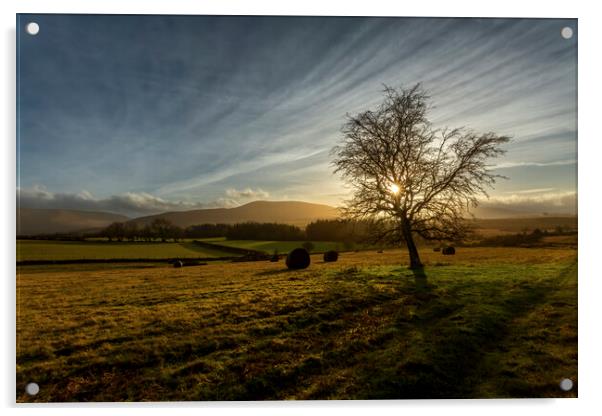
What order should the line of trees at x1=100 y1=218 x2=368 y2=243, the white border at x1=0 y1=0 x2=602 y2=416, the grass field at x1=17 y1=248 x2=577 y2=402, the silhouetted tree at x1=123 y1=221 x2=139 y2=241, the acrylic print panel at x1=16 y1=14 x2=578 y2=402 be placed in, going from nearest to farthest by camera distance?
the grass field at x1=17 y1=248 x2=577 y2=402, the white border at x1=0 y1=0 x2=602 y2=416, the acrylic print panel at x1=16 y1=14 x2=578 y2=402, the silhouetted tree at x1=123 y1=221 x2=139 y2=241, the line of trees at x1=100 y1=218 x2=368 y2=243

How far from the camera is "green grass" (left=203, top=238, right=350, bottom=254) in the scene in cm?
555

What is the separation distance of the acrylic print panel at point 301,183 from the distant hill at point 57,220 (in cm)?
3

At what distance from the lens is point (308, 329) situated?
4906 millimetres

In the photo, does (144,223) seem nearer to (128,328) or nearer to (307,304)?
(128,328)

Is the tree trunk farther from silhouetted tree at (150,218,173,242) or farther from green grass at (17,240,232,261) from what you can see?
silhouetted tree at (150,218,173,242)

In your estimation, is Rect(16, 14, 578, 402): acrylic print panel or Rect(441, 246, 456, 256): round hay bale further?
Rect(441, 246, 456, 256): round hay bale

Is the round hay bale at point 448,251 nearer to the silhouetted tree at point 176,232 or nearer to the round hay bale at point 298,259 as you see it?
the round hay bale at point 298,259

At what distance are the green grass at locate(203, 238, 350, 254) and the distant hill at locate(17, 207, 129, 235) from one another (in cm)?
158

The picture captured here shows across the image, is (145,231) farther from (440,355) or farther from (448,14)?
(448,14)

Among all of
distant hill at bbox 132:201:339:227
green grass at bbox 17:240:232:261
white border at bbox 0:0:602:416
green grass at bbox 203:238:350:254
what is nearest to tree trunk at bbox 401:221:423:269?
green grass at bbox 203:238:350:254

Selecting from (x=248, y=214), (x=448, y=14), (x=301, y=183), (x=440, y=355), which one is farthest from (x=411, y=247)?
(x=448, y=14)

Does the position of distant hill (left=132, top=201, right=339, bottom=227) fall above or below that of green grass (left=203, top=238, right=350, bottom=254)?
above

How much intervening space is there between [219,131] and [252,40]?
5.06ft

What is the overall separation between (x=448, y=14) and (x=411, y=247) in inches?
151
